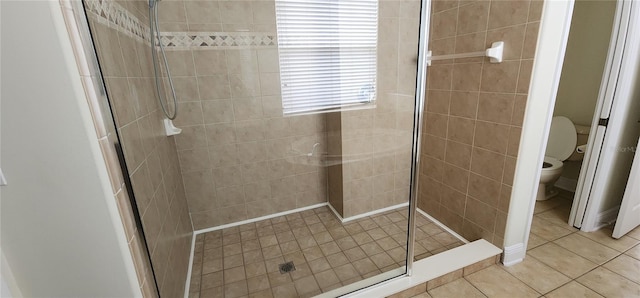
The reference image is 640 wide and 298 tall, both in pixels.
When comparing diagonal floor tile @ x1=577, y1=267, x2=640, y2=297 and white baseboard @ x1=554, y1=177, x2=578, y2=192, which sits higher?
white baseboard @ x1=554, y1=177, x2=578, y2=192

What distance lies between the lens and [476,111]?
172cm

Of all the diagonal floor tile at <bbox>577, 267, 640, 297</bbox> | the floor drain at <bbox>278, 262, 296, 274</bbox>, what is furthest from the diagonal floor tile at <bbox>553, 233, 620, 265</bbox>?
the floor drain at <bbox>278, 262, 296, 274</bbox>

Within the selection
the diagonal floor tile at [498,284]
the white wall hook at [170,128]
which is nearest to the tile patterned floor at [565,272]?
the diagonal floor tile at [498,284]

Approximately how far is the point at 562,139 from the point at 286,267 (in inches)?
108

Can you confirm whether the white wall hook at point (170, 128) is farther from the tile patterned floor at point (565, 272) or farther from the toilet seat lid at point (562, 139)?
the toilet seat lid at point (562, 139)

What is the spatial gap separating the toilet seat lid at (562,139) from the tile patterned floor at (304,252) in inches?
58.9

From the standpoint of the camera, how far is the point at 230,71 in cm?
190

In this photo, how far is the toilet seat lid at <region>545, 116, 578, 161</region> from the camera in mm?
2467

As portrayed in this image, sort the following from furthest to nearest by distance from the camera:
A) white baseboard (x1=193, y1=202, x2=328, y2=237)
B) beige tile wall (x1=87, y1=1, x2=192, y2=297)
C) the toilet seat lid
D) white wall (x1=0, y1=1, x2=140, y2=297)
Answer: the toilet seat lid, white baseboard (x1=193, y1=202, x2=328, y2=237), beige tile wall (x1=87, y1=1, x2=192, y2=297), white wall (x1=0, y1=1, x2=140, y2=297)

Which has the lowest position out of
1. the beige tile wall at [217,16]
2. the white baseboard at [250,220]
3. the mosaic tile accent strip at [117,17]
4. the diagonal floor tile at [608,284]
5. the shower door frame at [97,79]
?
the diagonal floor tile at [608,284]

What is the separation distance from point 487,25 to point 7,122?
207cm

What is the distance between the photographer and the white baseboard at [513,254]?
5.55 feet

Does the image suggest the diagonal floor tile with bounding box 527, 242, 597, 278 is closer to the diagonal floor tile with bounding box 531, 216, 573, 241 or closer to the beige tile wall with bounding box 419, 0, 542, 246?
the diagonal floor tile with bounding box 531, 216, 573, 241

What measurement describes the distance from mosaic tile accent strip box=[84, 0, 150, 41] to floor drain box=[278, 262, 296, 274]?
1.53 m
